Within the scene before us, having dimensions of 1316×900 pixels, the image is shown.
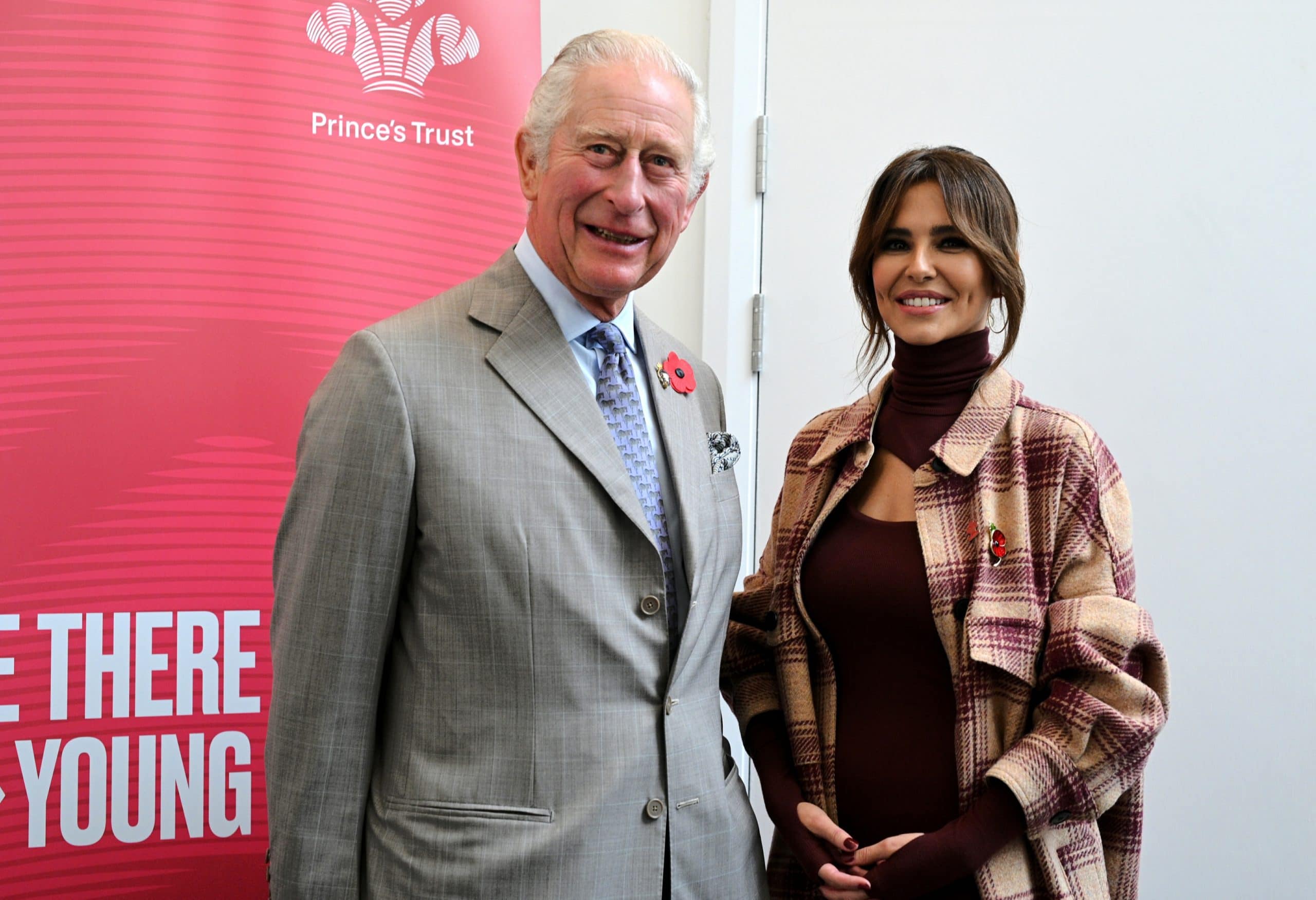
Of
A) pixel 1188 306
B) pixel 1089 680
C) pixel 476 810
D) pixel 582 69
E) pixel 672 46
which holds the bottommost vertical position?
pixel 476 810

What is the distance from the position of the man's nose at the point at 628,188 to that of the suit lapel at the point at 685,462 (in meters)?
0.24

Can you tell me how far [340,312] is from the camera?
2002 mm

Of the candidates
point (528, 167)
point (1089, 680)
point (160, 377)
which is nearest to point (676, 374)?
point (528, 167)

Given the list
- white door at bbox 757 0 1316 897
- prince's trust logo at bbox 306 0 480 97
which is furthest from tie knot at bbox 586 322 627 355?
white door at bbox 757 0 1316 897

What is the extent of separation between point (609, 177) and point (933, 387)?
0.65 m

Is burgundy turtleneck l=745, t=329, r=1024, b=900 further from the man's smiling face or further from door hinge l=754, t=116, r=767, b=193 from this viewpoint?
door hinge l=754, t=116, r=767, b=193

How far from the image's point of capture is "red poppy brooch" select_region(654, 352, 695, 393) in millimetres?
1582

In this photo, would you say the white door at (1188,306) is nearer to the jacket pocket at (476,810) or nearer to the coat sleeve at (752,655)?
the coat sleeve at (752,655)

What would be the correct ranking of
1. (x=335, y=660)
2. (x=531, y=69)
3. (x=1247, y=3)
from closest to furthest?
(x=335, y=660) < (x=531, y=69) < (x=1247, y=3)

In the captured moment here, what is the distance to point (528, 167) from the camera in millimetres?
1515

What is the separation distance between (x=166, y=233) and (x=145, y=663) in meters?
0.77

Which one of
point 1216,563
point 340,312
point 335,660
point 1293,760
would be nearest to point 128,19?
point 340,312

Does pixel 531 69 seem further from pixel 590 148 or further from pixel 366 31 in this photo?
pixel 590 148

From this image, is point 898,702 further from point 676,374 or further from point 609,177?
point 609,177
